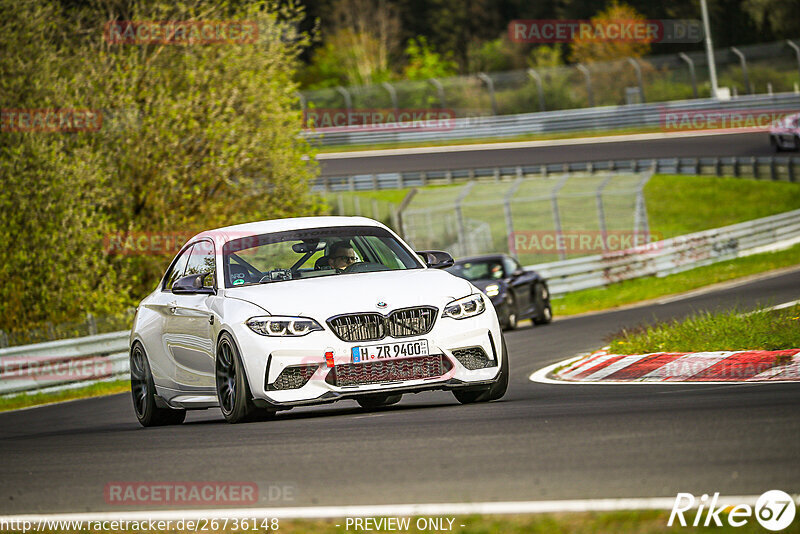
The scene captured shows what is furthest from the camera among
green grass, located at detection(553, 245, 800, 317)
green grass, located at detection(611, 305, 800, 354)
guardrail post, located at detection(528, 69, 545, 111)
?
guardrail post, located at detection(528, 69, 545, 111)

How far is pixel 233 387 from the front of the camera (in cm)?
932

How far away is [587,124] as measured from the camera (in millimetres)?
57031

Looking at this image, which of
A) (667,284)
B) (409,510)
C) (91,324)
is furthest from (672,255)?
(409,510)

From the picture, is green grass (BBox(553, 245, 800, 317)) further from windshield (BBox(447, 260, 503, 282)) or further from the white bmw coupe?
the white bmw coupe

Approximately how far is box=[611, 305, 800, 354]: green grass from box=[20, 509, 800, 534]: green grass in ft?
21.4

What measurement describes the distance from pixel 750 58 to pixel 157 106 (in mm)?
38398

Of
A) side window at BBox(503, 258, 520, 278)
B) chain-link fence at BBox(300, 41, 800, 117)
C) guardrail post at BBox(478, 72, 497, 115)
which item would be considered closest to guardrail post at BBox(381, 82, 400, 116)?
chain-link fence at BBox(300, 41, 800, 117)

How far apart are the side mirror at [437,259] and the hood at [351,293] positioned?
0.62m

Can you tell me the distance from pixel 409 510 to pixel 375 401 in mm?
4166

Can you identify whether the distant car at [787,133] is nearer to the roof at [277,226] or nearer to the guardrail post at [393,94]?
the guardrail post at [393,94]

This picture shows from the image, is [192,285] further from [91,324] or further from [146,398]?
[91,324]

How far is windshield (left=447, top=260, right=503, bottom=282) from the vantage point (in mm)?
22914

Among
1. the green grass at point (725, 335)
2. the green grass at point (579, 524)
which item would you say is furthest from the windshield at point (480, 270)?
the green grass at point (579, 524)

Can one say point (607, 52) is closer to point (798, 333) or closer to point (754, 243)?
point (754, 243)
